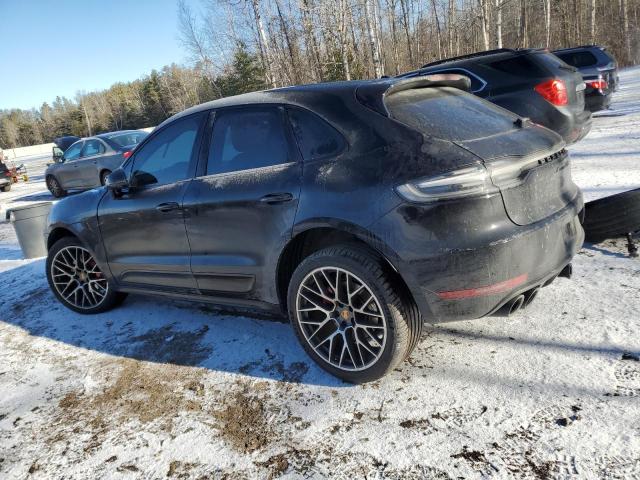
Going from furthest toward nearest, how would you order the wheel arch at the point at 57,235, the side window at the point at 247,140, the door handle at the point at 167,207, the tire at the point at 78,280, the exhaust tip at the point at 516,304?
the wheel arch at the point at 57,235 < the tire at the point at 78,280 < the door handle at the point at 167,207 < the side window at the point at 247,140 < the exhaust tip at the point at 516,304

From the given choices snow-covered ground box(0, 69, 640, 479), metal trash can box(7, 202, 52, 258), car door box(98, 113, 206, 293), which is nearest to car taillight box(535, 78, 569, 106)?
snow-covered ground box(0, 69, 640, 479)

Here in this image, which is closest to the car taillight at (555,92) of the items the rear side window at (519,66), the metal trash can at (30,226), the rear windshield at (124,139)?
the rear side window at (519,66)

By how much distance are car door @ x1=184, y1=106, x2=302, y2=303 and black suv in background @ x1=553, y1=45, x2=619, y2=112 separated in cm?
959

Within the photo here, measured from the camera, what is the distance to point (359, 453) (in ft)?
7.09

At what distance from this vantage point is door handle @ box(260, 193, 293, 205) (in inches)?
108

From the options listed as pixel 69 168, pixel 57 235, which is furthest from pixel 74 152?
pixel 57 235

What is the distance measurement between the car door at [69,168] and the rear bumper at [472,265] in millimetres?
13152

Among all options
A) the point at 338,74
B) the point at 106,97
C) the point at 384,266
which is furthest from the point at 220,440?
the point at 106,97

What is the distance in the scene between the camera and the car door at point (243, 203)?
2.82 metres

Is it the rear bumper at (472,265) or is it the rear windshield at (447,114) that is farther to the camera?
the rear windshield at (447,114)

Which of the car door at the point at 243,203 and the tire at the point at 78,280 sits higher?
the car door at the point at 243,203

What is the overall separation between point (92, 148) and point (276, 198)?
472 inches

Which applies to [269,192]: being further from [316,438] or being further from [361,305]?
A: [316,438]

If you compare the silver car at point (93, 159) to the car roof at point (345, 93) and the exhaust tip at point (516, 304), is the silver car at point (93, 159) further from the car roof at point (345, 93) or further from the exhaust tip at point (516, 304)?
the exhaust tip at point (516, 304)
